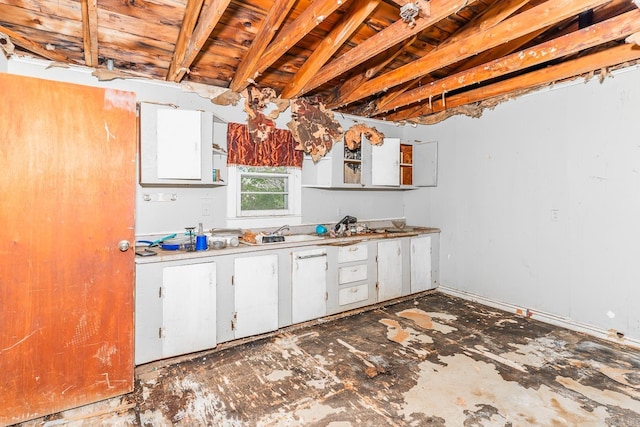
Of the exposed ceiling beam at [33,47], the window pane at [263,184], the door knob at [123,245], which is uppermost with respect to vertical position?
the exposed ceiling beam at [33,47]

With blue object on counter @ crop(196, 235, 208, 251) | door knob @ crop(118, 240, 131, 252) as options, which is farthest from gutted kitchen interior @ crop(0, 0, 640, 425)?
blue object on counter @ crop(196, 235, 208, 251)

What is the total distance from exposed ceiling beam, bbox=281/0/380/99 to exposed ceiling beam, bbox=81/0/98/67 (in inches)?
65.8

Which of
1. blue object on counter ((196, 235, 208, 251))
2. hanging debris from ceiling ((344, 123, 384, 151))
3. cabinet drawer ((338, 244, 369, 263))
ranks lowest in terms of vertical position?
cabinet drawer ((338, 244, 369, 263))

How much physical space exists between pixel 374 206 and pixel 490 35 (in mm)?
2964

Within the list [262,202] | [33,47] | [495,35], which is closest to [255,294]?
[262,202]

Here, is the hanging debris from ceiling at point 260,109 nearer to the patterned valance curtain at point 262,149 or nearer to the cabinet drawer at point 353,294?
the patterned valance curtain at point 262,149

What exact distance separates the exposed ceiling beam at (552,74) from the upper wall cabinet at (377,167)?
0.82 m

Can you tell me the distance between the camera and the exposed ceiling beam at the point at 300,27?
2.08 meters

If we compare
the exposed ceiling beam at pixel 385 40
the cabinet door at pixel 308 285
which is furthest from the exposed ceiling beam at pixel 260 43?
the cabinet door at pixel 308 285

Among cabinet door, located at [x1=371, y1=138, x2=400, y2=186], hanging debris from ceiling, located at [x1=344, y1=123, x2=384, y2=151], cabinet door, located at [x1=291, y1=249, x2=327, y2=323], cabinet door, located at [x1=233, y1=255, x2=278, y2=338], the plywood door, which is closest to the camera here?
the plywood door

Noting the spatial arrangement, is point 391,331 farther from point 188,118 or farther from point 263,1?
point 263,1

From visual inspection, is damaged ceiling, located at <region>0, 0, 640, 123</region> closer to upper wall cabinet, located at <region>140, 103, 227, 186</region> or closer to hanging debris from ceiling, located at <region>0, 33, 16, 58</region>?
hanging debris from ceiling, located at <region>0, 33, 16, 58</region>

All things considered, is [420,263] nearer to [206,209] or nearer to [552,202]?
[552,202]

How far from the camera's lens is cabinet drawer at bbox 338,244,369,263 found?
3883mm
